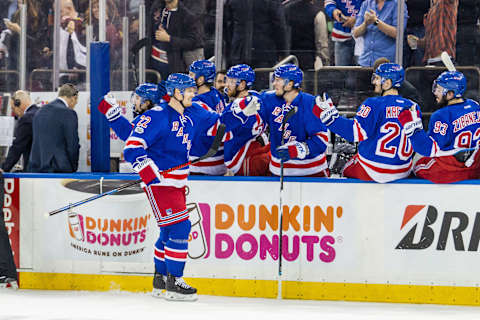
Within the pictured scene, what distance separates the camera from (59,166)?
6375 mm

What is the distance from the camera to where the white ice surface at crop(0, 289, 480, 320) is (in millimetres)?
4887

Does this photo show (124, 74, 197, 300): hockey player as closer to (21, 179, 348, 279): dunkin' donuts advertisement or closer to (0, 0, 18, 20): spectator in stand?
(21, 179, 348, 279): dunkin' donuts advertisement

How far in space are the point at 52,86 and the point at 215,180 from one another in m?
3.14

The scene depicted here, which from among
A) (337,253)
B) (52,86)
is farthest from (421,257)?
(52,86)

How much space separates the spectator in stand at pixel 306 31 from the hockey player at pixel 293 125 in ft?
5.70

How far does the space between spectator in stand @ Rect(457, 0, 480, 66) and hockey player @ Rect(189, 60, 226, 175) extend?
2.35 meters

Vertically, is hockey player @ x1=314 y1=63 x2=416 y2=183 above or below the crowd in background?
below

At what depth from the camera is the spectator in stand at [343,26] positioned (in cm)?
728

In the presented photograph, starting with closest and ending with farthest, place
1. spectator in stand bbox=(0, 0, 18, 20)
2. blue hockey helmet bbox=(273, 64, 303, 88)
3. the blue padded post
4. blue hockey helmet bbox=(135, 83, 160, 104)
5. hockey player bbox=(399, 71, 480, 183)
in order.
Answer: hockey player bbox=(399, 71, 480, 183)
blue hockey helmet bbox=(273, 64, 303, 88)
the blue padded post
blue hockey helmet bbox=(135, 83, 160, 104)
spectator in stand bbox=(0, 0, 18, 20)

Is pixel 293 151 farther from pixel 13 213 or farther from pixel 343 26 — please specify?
pixel 343 26

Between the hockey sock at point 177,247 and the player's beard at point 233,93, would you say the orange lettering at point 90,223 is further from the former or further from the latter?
the player's beard at point 233,93

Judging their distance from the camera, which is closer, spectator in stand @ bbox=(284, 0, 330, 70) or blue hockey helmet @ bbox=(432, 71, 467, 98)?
blue hockey helmet @ bbox=(432, 71, 467, 98)

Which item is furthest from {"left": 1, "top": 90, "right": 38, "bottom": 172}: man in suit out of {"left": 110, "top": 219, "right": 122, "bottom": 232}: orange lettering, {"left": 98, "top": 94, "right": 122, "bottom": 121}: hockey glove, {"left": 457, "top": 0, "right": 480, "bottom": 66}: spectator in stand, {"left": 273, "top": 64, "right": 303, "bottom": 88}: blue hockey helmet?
{"left": 457, "top": 0, "right": 480, "bottom": 66}: spectator in stand

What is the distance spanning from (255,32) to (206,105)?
1.78 meters
